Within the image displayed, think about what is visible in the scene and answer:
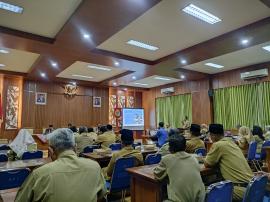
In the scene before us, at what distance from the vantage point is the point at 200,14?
168 inches

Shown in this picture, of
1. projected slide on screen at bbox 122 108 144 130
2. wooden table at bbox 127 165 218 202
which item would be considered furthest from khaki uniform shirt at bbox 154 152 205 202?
projected slide on screen at bbox 122 108 144 130

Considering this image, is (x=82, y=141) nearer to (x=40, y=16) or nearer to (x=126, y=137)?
(x=126, y=137)

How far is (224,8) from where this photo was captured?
13.2 ft

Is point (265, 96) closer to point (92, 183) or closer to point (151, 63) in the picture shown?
point (151, 63)

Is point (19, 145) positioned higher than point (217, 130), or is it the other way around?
point (217, 130)

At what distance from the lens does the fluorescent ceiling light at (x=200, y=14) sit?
4036 millimetres

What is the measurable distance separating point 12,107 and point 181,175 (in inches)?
383

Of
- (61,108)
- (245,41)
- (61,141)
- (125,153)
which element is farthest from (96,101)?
(61,141)

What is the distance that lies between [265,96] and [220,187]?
24.4 feet

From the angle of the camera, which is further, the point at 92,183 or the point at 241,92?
the point at 241,92

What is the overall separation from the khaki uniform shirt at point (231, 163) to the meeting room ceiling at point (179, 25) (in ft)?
8.43

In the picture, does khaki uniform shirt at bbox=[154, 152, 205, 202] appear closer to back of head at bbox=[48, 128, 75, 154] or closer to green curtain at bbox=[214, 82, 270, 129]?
back of head at bbox=[48, 128, 75, 154]

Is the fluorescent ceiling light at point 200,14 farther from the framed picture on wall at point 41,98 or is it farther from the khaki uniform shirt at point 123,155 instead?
the framed picture on wall at point 41,98

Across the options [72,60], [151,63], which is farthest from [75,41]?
[151,63]
